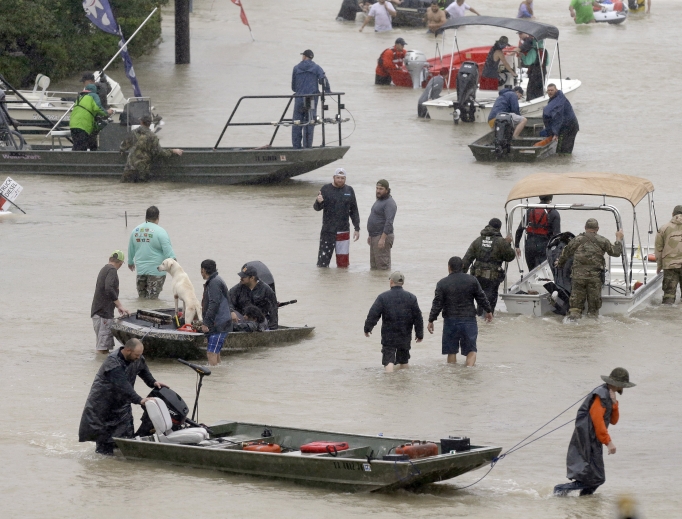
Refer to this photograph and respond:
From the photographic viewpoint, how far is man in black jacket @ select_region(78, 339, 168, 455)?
10.9 metres

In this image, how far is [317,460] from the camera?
1020 cm

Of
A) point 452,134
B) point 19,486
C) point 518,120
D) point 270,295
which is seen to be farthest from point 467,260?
point 452,134

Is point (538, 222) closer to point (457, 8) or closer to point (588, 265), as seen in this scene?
point (588, 265)

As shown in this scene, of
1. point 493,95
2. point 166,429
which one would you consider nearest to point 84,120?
point 493,95

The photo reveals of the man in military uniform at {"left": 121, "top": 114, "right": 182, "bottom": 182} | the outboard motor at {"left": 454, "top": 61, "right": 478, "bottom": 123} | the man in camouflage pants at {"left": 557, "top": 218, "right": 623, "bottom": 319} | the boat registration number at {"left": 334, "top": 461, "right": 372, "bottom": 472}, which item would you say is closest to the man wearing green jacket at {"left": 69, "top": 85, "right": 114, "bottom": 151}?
the man in military uniform at {"left": 121, "top": 114, "right": 182, "bottom": 182}

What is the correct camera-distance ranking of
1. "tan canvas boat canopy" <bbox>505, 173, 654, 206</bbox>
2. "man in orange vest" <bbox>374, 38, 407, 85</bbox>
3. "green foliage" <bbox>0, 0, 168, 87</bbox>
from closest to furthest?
"tan canvas boat canopy" <bbox>505, 173, 654, 206</bbox> < "green foliage" <bbox>0, 0, 168, 87</bbox> < "man in orange vest" <bbox>374, 38, 407, 85</bbox>

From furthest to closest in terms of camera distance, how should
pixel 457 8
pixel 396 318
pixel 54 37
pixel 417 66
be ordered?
pixel 457 8, pixel 417 66, pixel 54 37, pixel 396 318

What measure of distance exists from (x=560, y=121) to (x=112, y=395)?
17.9 metres

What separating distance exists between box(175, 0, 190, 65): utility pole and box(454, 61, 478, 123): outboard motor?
9.92 meters

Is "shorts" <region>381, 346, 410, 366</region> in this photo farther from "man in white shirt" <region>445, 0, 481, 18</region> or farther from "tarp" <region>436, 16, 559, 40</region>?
"man in white shirt" <region>445, 0, 481, 18</region>

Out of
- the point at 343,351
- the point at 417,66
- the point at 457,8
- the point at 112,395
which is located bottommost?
the point at 343,351

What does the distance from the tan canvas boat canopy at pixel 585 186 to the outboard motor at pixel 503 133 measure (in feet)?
31.7

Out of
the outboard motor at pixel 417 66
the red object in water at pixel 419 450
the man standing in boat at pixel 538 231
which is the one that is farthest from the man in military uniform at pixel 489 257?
the outboard motor at pixel 417 66

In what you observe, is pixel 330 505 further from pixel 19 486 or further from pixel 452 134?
pixel 452 134
